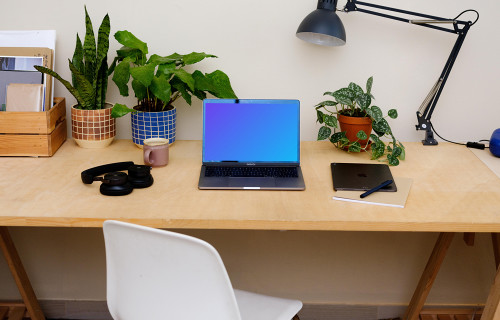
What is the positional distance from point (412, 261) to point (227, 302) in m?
1.32

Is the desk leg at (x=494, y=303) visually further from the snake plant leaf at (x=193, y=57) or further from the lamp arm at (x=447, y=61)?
the snake plant leaf at (x=193, y=57)

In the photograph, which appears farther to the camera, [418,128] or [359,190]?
[418,128]

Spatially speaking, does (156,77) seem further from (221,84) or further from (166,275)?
(166,275)

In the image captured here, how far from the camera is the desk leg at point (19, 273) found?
6.42ft

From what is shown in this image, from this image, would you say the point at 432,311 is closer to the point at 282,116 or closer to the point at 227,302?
the point at 282,116

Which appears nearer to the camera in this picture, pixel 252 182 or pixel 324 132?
pixel 252 182

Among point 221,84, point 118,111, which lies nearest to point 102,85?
point 118,111

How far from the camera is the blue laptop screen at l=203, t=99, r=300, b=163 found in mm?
1720

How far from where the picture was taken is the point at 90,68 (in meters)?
1.85

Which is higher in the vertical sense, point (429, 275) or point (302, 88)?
point (302, 88)

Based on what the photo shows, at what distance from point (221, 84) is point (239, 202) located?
53 centimetres

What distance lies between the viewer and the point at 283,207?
4.71 feet

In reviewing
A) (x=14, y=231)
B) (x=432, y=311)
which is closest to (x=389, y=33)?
(x=432, y=311)

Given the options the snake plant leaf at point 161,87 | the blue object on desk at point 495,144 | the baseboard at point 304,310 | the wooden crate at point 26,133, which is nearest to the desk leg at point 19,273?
the baseboard at point 304,310
